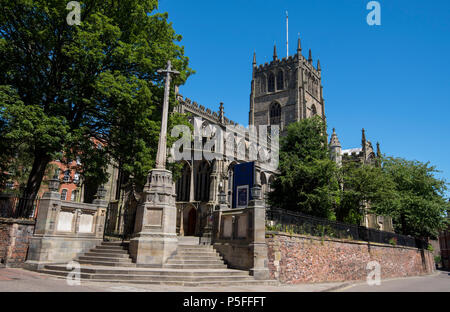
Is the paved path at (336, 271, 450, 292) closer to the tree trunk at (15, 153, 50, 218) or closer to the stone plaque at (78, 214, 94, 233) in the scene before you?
the stone plaque at (78, 214, 94, 233)

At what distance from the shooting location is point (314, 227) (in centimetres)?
1584

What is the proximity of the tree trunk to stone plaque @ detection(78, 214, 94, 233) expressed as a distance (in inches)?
88.1

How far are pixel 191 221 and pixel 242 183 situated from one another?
53.2ft

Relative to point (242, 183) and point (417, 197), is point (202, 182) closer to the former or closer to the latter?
point (242, 183)

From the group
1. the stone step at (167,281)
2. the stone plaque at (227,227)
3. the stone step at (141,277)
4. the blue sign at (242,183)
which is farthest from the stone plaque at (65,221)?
the blue sign at (242,183)

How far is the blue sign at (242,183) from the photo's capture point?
18562 mm

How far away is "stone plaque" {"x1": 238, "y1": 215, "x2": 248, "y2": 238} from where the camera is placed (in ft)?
42.2

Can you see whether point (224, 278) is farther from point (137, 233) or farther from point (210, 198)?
point (210, 198)

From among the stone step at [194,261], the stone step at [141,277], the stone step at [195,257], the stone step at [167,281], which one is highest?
the stone step at [195,257]

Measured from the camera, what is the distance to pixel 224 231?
46.2ft

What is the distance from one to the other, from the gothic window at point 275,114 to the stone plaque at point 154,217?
179 ft

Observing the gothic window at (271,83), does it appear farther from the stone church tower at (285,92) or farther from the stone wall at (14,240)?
the stone wall at (14,240)

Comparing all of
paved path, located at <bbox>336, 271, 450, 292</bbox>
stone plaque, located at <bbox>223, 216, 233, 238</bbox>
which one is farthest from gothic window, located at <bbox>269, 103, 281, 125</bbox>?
stone plaque, located at <bbox>223, 216, 233, 238</bbox>

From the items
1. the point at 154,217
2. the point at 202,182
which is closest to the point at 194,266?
the point at 154,217
